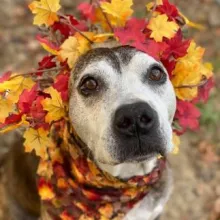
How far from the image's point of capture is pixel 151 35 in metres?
2.55

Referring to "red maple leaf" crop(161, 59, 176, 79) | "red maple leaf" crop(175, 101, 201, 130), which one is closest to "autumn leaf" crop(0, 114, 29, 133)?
"red maple leaf" crop(161, 59, 176, 79)

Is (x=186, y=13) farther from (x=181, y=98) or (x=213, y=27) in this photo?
(x=181, y=98)

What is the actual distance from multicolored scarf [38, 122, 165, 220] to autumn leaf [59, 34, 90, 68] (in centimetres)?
45

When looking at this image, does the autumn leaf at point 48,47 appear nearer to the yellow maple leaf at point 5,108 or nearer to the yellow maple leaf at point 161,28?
the yellow maple leaf at point 5,108

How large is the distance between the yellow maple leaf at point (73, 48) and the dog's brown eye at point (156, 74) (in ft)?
1.25

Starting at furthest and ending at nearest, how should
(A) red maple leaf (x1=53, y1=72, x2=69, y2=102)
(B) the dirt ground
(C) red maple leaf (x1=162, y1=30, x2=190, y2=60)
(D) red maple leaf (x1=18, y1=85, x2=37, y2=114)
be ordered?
(B) the dirt ground < (A) red maple leaf (x1=53, y1=72, x2=69, y2=102) < (C) red maple leaf (x1=162, y1=30, x2=190, y2=60) < (D) red maple leaf (x1=18, y1=85, x2=37, y2=114)

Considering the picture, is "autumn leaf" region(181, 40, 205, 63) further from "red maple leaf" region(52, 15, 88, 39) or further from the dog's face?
"red maple leaf" region(52, 15, 88, 39)

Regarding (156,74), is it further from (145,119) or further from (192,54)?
(145,119)

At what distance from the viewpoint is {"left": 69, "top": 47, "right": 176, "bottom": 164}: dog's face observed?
242cm

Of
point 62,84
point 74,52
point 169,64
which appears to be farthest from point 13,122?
point 169,64

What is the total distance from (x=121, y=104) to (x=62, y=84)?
0.44 metres

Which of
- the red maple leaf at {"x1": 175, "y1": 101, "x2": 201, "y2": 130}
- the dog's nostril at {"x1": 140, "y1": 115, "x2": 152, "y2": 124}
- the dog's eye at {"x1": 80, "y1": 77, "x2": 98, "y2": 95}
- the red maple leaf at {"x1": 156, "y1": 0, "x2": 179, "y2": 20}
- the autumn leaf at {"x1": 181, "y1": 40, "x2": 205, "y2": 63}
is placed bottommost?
the red maple leaf at {"x1": 175, "y1": 101, "x2": 201, "y2": 130}

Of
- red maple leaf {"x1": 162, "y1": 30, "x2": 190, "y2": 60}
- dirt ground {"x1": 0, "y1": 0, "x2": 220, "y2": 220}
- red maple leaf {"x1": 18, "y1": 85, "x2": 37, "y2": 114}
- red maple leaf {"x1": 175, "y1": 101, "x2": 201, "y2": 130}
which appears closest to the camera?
Answer: red maple leaf {"x1": 18, "y1": 85, "x2": 37, "y2": 114}

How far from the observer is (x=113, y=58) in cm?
265
